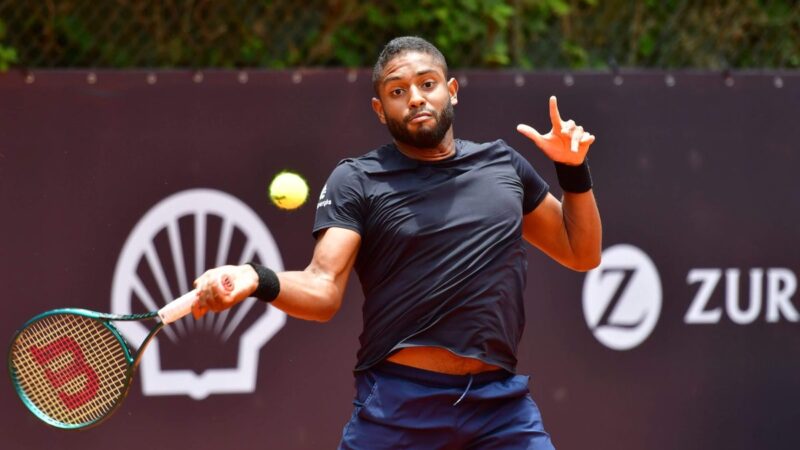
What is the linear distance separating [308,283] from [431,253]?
390 mm

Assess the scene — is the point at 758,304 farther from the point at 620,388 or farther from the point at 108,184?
the point at 108,184

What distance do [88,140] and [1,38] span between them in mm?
734

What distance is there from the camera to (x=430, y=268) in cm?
341

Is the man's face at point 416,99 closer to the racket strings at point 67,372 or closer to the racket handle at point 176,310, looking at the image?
the racket handle at point 176,310

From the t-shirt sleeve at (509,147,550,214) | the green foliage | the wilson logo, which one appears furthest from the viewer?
the wilson logo

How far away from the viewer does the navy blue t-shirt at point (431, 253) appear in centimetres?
340

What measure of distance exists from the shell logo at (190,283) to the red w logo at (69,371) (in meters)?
1.20

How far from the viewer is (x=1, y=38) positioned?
5203mm

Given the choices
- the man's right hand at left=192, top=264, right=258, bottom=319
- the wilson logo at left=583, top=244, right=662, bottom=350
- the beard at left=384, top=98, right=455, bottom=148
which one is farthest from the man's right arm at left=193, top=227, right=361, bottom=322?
the wilson logo at left=583, top=244, right=662, bottom=350

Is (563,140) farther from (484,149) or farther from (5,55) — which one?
(5,55)

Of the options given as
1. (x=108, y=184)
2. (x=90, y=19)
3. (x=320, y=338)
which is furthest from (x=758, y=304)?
(x=90, y=19)

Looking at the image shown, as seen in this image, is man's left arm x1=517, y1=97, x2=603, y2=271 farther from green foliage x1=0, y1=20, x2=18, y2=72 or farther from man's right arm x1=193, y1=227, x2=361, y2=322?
green foliage x1=0, y1=20, x2=18, y2=72

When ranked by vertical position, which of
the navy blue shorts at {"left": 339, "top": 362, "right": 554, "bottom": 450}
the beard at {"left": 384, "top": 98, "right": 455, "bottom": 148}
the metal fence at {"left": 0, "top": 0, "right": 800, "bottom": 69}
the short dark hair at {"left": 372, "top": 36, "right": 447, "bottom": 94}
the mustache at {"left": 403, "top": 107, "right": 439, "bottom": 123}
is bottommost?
the navy blue shorts at {"left": 339, "top": 362, "right": 554, "bottom": 450}

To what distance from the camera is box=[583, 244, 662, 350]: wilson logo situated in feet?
17.2
